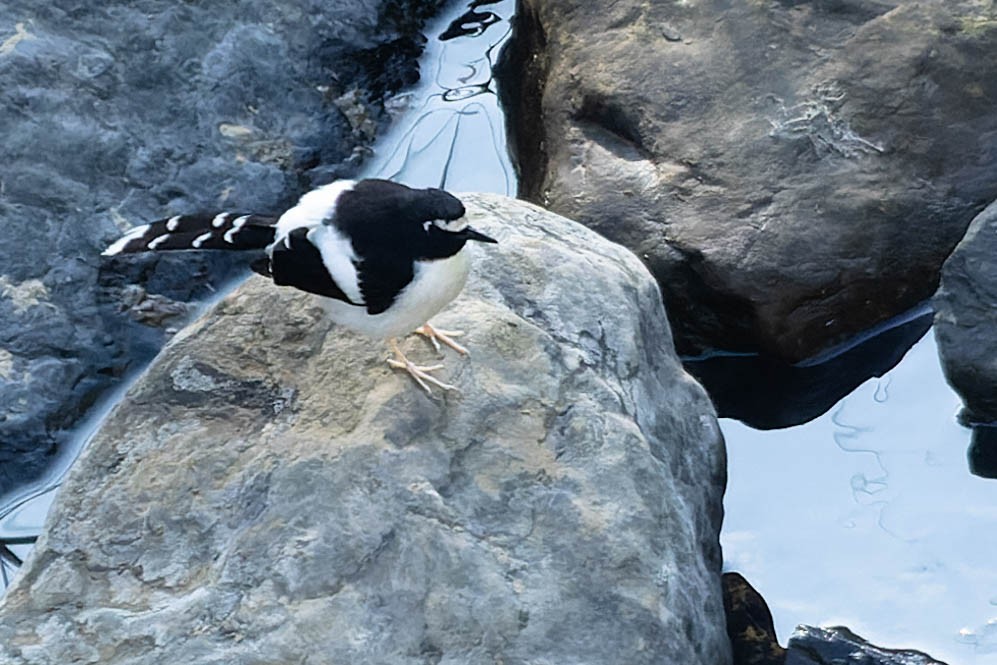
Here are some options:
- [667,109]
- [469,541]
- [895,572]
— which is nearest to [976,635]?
[895,572]

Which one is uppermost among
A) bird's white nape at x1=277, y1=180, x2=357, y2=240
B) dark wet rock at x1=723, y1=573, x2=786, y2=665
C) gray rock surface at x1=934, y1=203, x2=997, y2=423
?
bird's white nape at x1=277, y1=180, x2=357, y2=240

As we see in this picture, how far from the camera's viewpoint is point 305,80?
5.70 meters

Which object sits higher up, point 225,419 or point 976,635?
point 225,419

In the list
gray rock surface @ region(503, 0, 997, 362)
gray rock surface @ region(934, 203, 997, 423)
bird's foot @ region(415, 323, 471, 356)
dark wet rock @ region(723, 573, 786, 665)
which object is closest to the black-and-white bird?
bird's foot @ region(415, 323, 471, 356)

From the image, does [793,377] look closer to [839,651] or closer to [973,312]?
[973,312]

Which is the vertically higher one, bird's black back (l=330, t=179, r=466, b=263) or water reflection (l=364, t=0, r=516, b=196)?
bird's black back (l=330, t=179, r=466, b=263)

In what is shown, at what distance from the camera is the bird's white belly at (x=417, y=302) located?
11.7ft

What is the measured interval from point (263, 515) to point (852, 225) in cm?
237

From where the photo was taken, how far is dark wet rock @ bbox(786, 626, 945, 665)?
407 centimetres

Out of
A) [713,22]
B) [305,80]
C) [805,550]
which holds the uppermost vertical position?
[713,22]

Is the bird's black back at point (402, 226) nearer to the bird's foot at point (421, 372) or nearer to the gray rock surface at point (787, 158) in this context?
the bird's foot at point (421, 372)

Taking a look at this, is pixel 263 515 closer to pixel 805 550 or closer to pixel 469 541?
pixel 469 541

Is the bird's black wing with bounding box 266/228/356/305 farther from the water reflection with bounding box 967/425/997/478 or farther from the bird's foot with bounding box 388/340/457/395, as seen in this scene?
the water reflection with bounding box 967/425/997/478

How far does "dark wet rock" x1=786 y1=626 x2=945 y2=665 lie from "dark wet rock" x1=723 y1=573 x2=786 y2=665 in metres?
0.05
